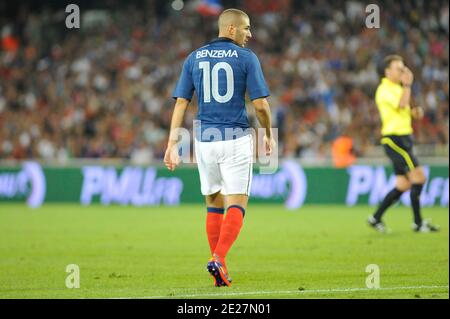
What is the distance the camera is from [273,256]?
12016mm

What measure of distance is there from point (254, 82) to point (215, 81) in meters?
0.38

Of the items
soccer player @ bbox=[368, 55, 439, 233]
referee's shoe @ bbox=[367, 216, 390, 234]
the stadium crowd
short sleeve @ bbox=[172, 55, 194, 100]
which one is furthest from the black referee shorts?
the stadium crowd

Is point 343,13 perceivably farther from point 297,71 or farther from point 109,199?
point 109,199

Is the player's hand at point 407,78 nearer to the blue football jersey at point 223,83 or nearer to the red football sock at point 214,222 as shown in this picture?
the blue football jersey at point 223,83

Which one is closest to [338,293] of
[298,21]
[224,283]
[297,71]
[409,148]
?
[224,283]

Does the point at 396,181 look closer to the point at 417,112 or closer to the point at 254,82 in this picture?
the point at 417,112

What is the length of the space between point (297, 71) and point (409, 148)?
42.3ft

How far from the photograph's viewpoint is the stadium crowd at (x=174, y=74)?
83.3 ft

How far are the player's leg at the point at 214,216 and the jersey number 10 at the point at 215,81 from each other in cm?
96

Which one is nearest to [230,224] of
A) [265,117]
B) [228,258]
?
[265,117]

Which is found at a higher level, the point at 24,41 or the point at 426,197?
the point at 24,41

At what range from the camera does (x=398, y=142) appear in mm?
14898

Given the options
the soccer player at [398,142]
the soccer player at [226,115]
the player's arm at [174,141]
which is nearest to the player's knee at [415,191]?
A: the soccer player at [398,142]

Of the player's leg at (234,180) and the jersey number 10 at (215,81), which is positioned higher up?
the jersey number 10 at (215,81)
